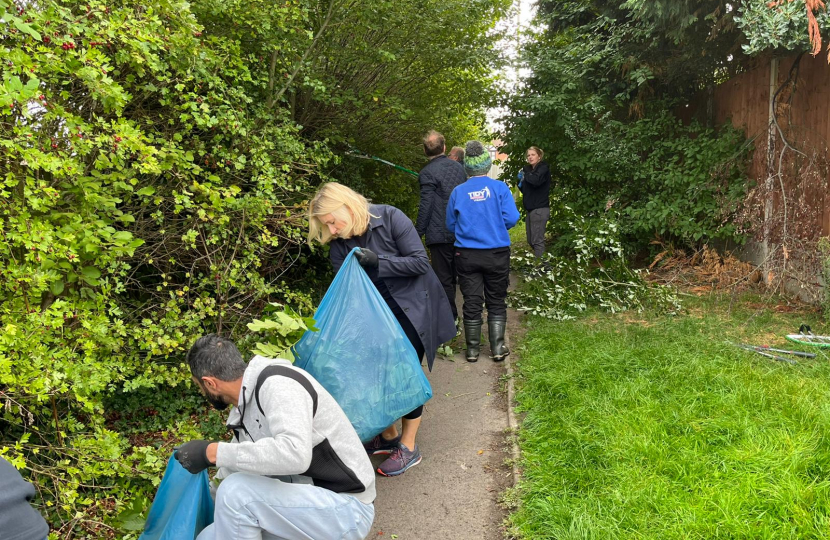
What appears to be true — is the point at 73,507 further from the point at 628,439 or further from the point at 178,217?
the point at 628,439

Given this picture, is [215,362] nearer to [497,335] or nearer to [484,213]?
[484,213]

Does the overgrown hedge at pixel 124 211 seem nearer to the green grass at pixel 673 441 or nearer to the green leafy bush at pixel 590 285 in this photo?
the green grass at pixel 673 441

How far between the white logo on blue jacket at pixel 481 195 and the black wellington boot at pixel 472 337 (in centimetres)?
102

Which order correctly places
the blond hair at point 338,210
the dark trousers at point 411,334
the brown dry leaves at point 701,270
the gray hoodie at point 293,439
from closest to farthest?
the gray hoodie at point 293,439
the blond hair at point 338,210
the dark trousers at point 411,334
the brown dry leaves at point 701,270

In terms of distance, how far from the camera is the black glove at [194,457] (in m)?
2.23

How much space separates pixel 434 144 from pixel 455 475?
2913mm

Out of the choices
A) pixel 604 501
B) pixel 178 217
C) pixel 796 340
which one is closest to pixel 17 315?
pixel 178 217

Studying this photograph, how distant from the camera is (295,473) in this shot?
2.15 metres

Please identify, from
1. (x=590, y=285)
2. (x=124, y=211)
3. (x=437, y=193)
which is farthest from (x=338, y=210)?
(x=590, y=285)

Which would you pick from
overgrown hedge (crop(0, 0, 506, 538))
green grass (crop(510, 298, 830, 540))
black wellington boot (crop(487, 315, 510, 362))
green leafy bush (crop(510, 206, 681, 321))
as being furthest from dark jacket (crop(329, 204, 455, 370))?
green leafy bush (crop(510, 206, 681, 321))

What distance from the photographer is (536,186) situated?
828 centimetres

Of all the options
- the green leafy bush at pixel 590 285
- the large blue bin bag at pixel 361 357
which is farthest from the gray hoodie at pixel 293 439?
the green leafy bush at pixel 590 285

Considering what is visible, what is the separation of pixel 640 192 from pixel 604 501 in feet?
19.4

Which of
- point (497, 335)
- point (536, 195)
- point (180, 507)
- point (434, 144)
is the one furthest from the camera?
point (536, 195)
